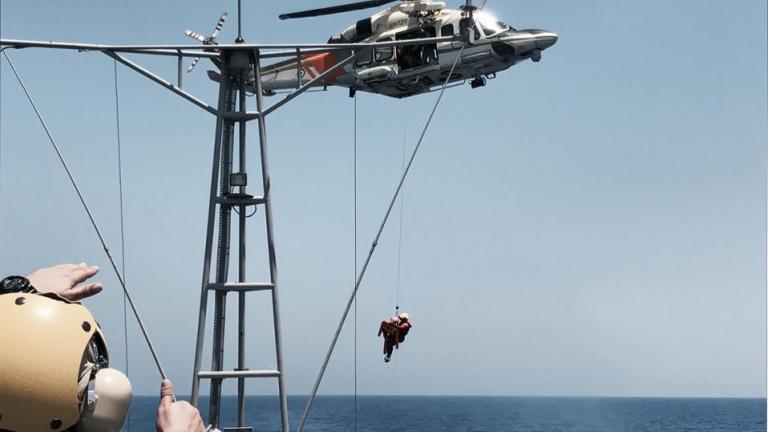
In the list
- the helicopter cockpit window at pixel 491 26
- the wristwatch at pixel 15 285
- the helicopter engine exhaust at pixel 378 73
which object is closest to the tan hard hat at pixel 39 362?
the wristwatch at pixel 15 285

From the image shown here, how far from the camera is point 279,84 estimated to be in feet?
140

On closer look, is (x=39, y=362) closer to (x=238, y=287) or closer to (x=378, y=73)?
(x=238, y=287)

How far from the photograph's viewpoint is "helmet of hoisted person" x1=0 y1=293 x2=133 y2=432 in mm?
3549

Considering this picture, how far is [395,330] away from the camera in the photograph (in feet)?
80.3

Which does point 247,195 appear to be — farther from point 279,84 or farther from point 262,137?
point 279,84

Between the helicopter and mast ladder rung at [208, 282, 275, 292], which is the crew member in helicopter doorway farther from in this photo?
the helicopter

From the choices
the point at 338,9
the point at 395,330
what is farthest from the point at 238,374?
the point at 338,9

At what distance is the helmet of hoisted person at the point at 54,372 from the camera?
11.6 feet

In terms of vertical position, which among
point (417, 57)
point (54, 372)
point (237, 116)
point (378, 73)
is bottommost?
point (54, 372)

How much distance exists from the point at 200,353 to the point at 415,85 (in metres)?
25.0

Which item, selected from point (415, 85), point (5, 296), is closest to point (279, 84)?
point (415, 85)

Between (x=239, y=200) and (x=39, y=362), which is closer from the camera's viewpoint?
(x=39, y=362)

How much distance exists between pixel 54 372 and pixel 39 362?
0.10 m

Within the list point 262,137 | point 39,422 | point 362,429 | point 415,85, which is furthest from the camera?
point 362,429
